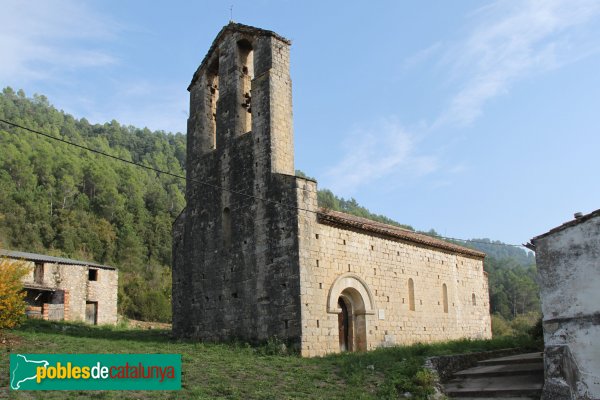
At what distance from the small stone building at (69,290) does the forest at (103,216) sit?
10.8m

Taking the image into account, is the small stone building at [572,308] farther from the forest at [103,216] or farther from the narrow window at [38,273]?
the forest at [103,216]

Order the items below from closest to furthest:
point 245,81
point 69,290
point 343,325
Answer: point 343,325
point 245,81
point 69,290

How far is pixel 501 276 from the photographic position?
78812 mm

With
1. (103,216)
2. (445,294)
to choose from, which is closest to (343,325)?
(445,294)

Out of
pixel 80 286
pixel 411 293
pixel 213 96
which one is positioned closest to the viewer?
pixel 411 293

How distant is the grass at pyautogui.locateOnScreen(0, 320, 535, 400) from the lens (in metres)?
11.7

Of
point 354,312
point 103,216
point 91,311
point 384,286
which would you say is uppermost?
point 103,216

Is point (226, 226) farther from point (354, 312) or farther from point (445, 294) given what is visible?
point (445, 294)

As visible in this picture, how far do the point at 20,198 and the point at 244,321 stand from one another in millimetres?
51413

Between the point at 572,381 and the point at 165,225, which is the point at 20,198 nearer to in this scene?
the point at 165,225

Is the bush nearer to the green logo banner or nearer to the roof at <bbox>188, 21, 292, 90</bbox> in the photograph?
the green logo banner

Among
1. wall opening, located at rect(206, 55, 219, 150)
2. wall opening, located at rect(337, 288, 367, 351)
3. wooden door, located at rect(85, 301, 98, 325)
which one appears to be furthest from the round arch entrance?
wooden door, located at rect(85, 301, 98, 325)

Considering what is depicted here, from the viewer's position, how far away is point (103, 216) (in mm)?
68125

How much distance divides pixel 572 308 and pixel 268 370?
23.2ft
